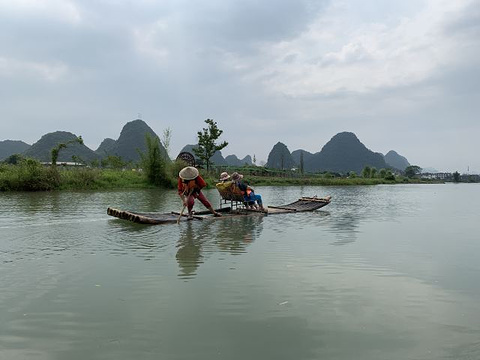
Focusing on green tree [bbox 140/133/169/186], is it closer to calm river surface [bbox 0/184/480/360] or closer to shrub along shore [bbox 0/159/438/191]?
shrub along shore [bbox 0/159/438/191]

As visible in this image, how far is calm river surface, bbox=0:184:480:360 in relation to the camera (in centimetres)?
300

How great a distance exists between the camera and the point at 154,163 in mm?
26844

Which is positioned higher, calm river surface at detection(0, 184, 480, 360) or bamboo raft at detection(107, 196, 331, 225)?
bamboo raft at detection(107, 196, 331, 225)

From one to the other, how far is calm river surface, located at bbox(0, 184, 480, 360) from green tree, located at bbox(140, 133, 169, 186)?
18850 millimetres

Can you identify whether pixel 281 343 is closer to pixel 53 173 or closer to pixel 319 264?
pixel 319 264

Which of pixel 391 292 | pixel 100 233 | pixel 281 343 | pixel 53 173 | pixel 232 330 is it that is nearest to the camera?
pixel 281 343

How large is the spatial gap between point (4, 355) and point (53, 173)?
72.8 ft

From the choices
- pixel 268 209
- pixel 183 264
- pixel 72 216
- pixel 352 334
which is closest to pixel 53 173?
pixel 72 216

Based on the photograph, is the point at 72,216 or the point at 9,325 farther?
the point at 72,216

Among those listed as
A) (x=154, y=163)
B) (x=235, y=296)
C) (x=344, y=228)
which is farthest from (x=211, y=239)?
(x=154, y=163)

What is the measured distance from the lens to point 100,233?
321 inches

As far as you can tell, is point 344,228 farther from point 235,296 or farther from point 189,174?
point 235,296

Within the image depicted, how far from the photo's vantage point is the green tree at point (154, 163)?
26.8m

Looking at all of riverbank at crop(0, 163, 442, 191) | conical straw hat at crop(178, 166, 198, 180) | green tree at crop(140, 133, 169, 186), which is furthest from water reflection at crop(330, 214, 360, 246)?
riverbank at crop(0, 163, 442, 191)
